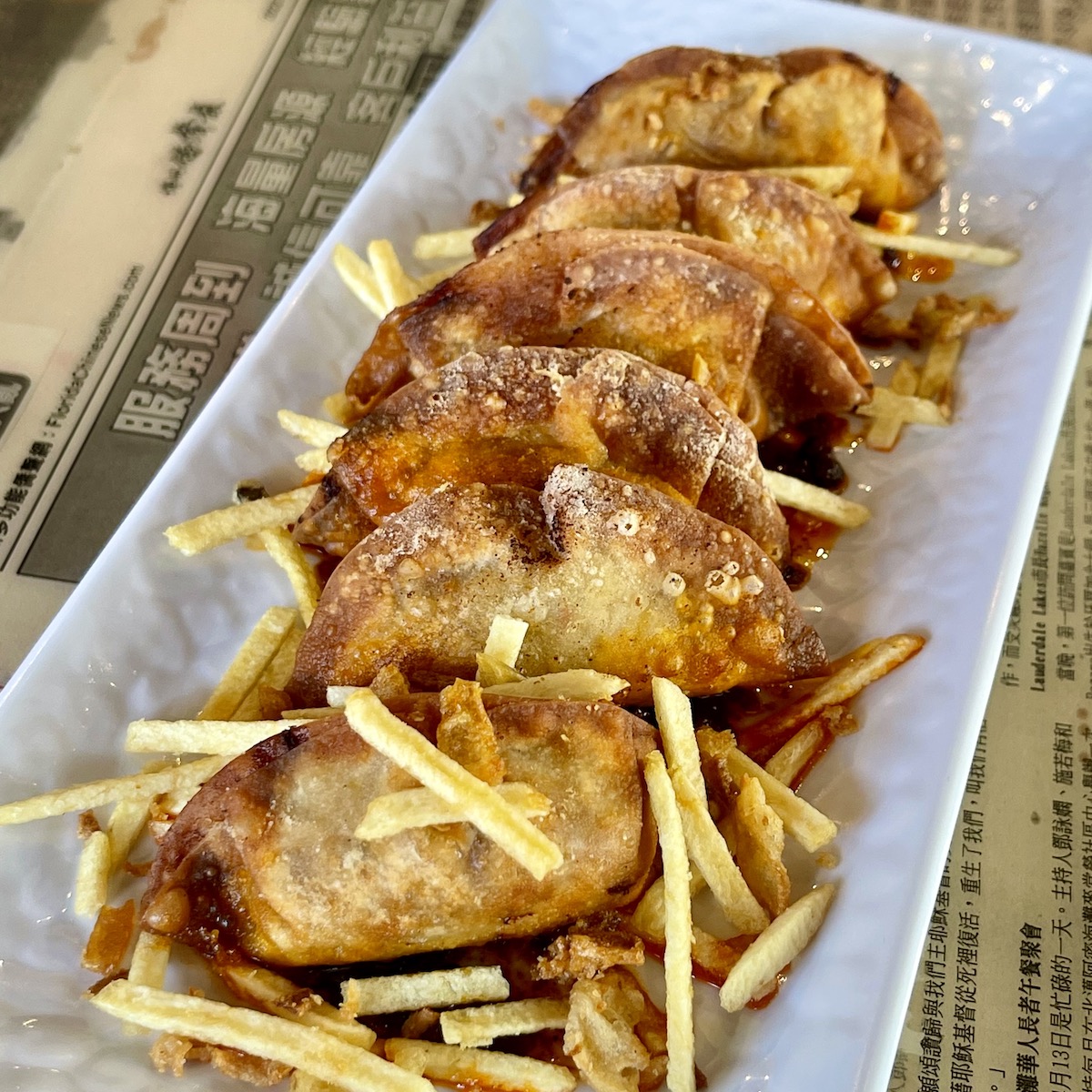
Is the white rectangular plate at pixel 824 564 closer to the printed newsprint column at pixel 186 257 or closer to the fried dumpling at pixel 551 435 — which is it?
the fried dumpling at pixel 551 435

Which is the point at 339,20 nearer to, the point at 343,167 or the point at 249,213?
the point at 343,167

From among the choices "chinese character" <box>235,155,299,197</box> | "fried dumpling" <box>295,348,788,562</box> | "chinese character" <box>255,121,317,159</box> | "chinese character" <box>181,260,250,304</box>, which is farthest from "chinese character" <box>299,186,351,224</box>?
"fried dumpling" <box>295,348,788,562</box>

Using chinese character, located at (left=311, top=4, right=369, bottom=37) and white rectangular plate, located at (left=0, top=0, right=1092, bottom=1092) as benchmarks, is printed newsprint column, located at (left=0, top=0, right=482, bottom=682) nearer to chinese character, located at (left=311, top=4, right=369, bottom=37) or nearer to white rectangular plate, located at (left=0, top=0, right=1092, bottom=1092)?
chinese character, located at (left=311, top=4, right=369, bottom=37)

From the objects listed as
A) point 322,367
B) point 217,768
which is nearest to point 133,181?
point 322,367

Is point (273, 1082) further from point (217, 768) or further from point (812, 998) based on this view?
point (812, 998)

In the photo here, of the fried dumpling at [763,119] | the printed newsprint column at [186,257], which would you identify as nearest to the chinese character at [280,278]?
the printed newsprint column at [186,257]

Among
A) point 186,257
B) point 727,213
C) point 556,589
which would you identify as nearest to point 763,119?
point 727,213

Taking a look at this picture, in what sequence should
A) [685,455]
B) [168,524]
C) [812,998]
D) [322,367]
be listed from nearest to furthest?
[812,998]
[685,455]
[168,524]
[322,367]
